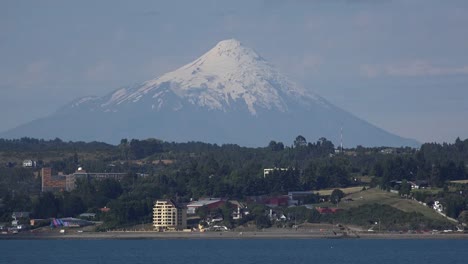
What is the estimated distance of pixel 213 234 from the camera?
11744 centimetres

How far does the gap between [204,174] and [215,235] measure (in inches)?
992

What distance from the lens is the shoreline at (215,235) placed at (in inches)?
4464

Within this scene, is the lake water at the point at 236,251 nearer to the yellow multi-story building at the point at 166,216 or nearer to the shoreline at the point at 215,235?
the shoreline at the point at 215,235

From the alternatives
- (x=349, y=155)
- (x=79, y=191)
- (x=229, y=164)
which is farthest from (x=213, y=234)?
(x=349, y=155)

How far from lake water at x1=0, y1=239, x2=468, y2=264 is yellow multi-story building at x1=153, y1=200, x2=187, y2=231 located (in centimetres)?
455

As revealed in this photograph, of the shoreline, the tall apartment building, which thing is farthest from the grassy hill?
the tall apartment building

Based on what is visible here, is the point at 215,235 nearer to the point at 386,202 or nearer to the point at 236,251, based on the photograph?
the point at 386,202

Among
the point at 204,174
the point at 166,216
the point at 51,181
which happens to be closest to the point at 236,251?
the point at 166,216

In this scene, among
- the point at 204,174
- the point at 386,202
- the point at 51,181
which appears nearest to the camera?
the point at 386,202

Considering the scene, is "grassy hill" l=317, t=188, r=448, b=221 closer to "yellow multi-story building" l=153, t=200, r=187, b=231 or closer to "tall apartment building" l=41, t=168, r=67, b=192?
"yellow multi-story building" l=153, t=200, r=187, b=231

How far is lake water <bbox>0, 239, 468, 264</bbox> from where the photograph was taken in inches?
3558

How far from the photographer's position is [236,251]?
10012 cm

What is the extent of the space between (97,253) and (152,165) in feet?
219

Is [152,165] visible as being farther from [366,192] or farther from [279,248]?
[279,248]
